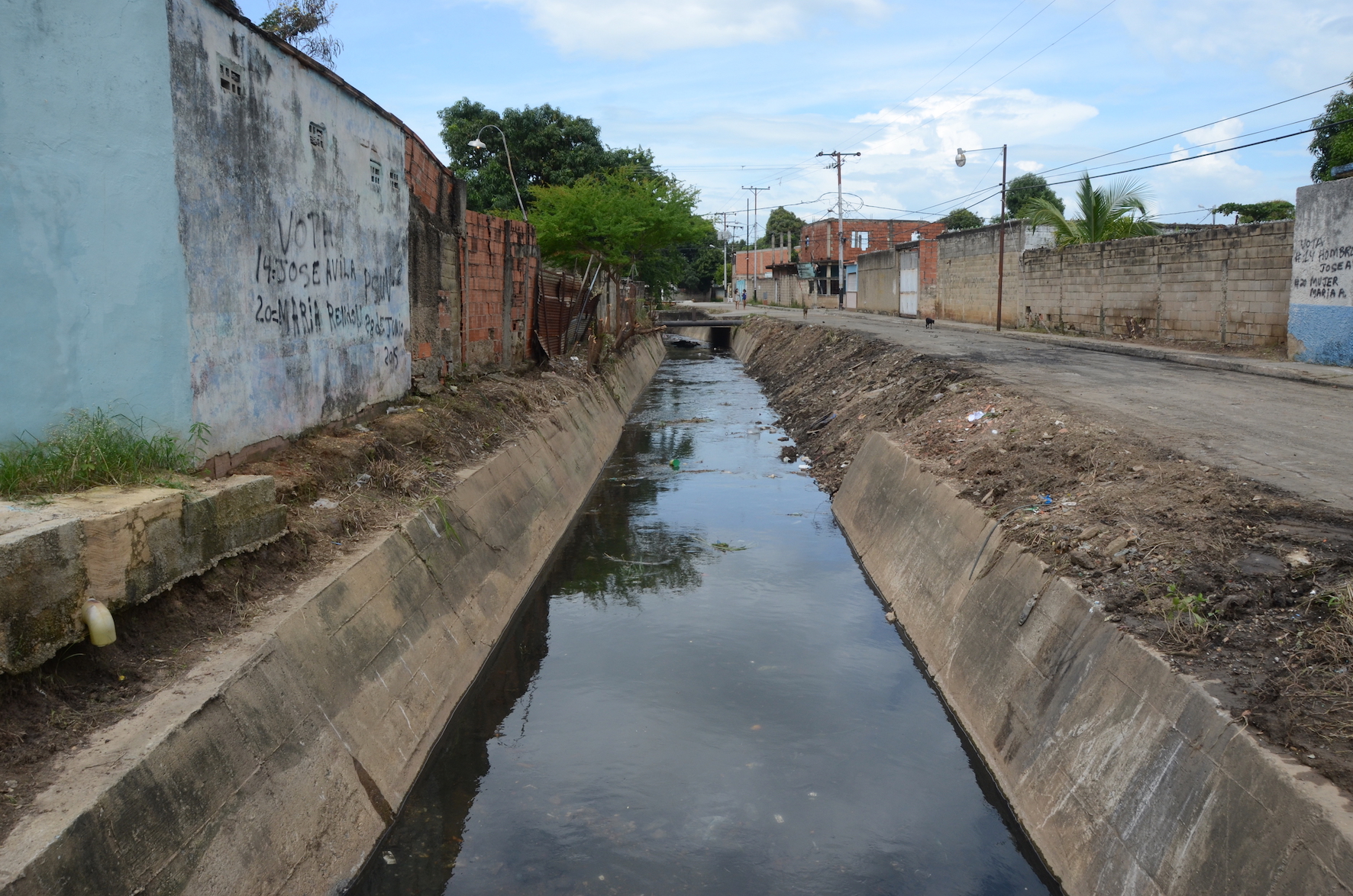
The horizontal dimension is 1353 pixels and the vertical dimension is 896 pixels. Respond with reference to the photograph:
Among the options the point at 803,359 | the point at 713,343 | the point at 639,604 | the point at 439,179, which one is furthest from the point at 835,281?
the point at 639,604

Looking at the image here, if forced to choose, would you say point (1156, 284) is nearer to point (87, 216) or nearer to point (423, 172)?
point (423, 172)

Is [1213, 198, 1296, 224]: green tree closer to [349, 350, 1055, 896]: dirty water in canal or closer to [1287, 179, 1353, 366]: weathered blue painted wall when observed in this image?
[1287, 179, 1353, 366]: weathered blue painted wall

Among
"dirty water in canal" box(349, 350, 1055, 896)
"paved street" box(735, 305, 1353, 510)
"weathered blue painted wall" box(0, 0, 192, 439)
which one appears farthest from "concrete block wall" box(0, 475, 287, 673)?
"paved street" box(735, 305, 1353, 510)

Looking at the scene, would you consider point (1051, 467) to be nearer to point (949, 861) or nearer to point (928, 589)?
point (928, 589)

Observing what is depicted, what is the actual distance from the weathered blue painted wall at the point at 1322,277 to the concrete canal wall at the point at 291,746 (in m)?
14.9

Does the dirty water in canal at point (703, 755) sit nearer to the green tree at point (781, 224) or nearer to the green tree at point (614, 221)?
the green tree at point (614, 221)

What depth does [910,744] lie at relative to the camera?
6859mm

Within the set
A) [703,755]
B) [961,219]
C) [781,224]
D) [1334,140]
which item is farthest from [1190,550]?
[781,224]

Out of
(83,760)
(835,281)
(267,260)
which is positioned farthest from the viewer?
(835,281)

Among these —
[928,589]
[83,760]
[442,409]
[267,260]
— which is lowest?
[928,589]

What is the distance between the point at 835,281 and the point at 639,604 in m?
53.9

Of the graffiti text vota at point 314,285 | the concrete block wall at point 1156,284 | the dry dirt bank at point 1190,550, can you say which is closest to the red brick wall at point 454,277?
the graffiti text vota at point 314,285

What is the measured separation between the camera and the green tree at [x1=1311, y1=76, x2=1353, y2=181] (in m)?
25.5

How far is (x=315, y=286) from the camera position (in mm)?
8914
